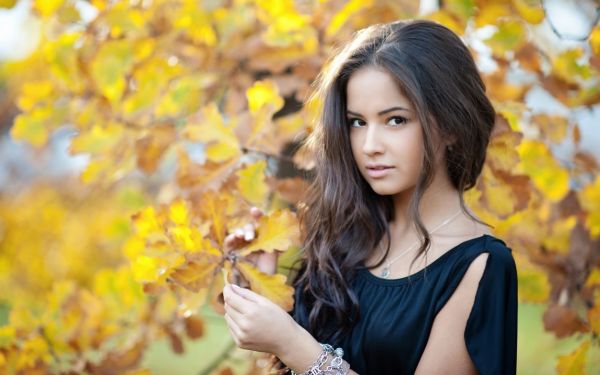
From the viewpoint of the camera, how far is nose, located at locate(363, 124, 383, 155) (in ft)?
4.84

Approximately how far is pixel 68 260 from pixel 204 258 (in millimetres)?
4482

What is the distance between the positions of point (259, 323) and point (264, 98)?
2.01 feet

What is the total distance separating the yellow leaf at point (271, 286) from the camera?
150 cm

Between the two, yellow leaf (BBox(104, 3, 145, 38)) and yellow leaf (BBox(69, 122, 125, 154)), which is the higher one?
yellow leaf (BBox(104, 3, 145, 38))

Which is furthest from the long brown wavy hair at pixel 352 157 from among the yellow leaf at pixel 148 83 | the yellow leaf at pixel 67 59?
the yellow leaf at pixel 67 59

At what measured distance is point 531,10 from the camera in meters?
1.89

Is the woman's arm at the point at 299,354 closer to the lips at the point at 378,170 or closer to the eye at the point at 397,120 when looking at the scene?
the lips at the point at 378,170

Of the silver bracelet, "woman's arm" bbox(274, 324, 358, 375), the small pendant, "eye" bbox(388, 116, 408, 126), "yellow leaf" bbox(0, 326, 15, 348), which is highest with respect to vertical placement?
"eye" bbox(388, 116, 408, 126)

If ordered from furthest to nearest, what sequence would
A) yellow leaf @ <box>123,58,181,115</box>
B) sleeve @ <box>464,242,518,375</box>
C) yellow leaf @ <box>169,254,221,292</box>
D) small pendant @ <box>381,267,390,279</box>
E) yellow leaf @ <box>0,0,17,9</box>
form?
yellow leaf @ <box>123,58,181,115</box>, yellow leaf @ <box>0,0,17,9</box>, small pendant @ <box>381,267,390,279</box>, yellow leaf @ <box>169,254,221,292</box>, sleeve @ <box>464,242,518,375</box>

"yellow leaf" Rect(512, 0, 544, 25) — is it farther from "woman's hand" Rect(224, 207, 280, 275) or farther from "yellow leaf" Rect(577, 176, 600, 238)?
"woman's hand" Rect(224, 207, 280, 275)

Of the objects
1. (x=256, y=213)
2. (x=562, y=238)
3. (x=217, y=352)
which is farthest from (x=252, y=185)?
(x=217, y=352)

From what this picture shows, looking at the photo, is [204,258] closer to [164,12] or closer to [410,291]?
[410,291]

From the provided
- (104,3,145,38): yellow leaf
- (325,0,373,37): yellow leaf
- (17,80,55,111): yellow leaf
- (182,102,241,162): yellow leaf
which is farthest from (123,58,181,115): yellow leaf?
(325,0,373,37): yellow leaf

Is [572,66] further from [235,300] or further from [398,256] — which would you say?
[235,300]
